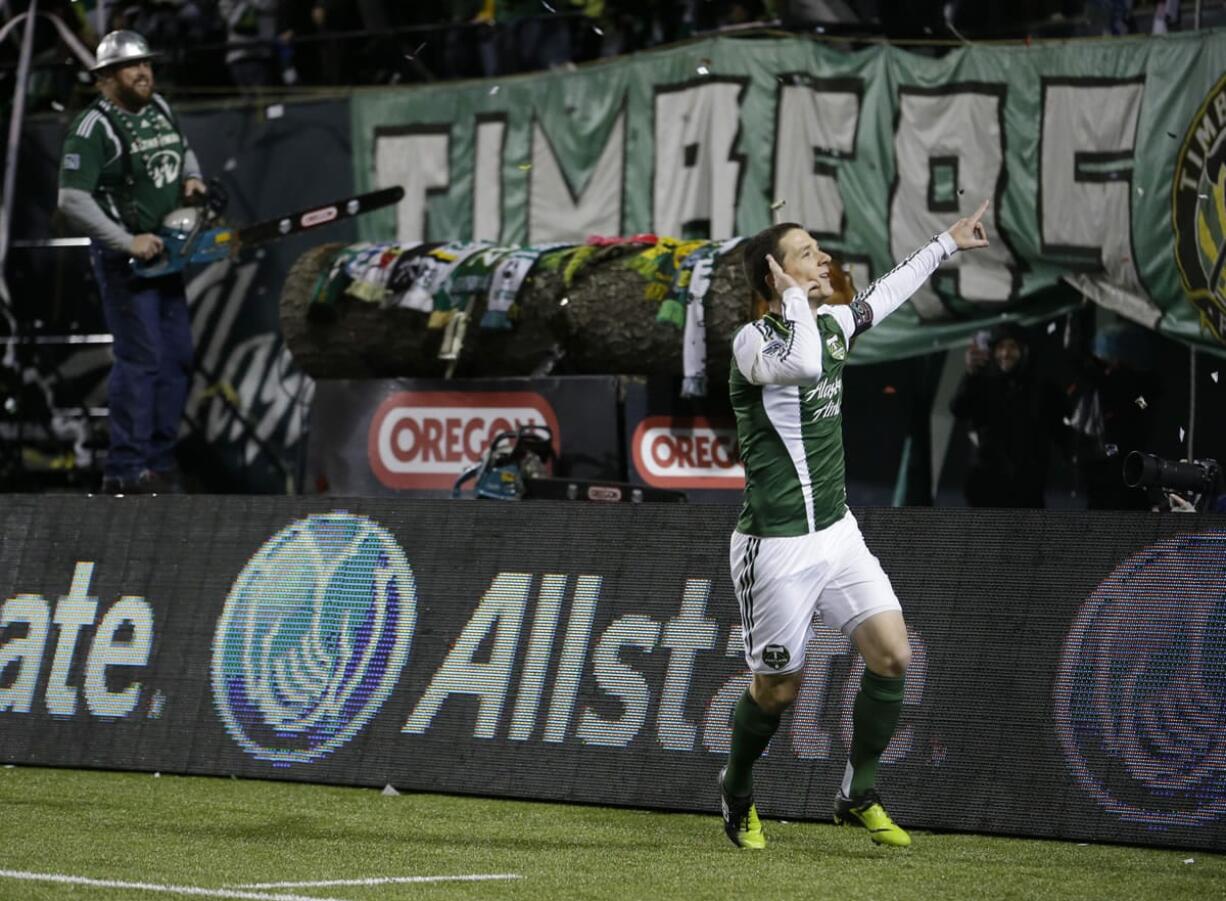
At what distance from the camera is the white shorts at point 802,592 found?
20.5 feet

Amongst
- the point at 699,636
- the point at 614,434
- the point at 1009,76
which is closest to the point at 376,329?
the point at 614,434

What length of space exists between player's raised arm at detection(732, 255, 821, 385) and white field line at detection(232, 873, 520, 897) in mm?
1812

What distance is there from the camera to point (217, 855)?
6.21m

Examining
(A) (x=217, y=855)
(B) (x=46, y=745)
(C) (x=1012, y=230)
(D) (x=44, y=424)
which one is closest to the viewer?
(A) (x=217, y=855)

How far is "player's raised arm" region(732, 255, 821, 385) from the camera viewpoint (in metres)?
6.19

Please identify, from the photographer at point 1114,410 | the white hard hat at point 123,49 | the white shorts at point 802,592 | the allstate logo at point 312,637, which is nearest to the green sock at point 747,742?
the white shorts at point 802,592

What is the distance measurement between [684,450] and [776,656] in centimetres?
455

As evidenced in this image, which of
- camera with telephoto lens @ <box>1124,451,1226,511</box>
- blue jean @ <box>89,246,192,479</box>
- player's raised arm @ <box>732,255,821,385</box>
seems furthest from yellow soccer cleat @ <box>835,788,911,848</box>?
blue jean @ <box>89,246,192,479</box>

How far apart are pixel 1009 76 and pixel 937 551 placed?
5.18 metres

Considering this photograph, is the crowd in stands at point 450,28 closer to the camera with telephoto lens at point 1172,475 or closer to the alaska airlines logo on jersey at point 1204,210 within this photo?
the alaska airlines logo on jersey at point 1204,210

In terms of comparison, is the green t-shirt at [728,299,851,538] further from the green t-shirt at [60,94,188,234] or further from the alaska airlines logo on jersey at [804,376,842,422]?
the green t-shirt at [60,94,188,234]

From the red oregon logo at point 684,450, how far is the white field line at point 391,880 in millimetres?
5114

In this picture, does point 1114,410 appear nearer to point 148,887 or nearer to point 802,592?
point 802,592

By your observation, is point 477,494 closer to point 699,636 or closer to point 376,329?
point 376,329
